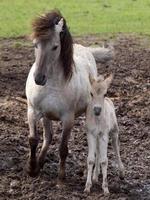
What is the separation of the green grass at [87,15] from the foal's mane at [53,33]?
9121mm

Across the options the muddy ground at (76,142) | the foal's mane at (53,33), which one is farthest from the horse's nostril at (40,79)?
the muddy ground at (76,142)

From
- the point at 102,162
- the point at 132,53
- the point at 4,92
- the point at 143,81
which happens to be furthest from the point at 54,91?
the point at 132,53

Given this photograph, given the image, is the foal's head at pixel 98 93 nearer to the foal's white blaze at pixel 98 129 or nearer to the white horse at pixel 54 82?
the foal's white blaze at pixel 98 129

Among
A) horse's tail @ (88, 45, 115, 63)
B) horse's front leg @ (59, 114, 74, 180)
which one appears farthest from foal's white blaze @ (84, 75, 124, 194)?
horse's tail @ (88, 45, 115, 63)

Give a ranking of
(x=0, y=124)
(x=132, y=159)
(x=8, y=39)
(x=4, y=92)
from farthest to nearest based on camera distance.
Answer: (x=8, y=39) → (x=4, y=92) → (x=0, y=124) → (x=132, y=159)

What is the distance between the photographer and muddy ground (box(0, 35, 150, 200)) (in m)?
7.08

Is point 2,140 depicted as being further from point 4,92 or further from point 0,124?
point 4,92

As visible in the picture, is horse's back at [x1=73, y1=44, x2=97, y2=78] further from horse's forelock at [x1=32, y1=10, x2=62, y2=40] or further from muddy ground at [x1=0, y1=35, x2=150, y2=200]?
muddy ground at [x1=0, y1=35, x2=150, y2=200]

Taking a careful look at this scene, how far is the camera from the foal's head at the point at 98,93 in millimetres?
6949

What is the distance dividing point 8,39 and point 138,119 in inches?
294

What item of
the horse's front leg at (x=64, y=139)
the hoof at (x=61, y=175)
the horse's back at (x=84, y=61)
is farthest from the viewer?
the horse's back at (x=84, y=61)

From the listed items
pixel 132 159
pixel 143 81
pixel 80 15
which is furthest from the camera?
pixel 80 15

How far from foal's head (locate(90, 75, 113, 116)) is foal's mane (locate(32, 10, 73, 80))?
36 centimetres

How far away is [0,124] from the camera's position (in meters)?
9.43
